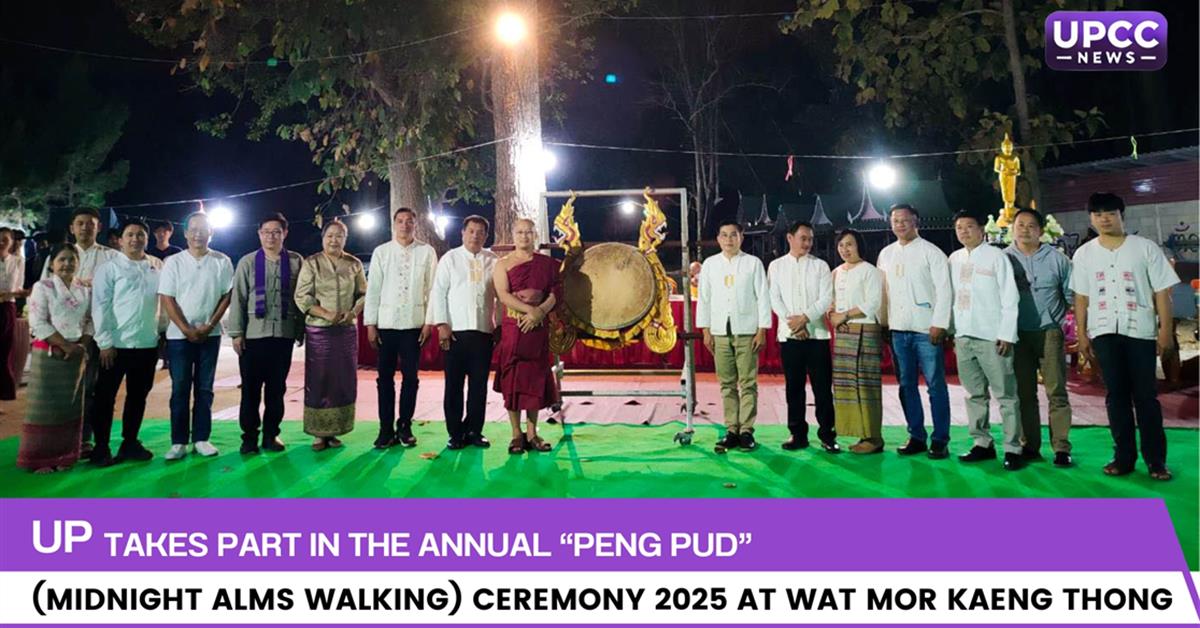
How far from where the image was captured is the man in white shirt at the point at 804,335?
14.7ft

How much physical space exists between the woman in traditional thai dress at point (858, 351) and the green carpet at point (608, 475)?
0.18 m

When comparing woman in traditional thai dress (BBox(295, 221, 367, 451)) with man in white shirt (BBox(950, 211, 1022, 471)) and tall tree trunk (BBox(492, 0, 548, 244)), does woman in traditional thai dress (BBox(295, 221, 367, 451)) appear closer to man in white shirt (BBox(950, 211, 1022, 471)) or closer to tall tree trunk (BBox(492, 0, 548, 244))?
man in white shirt (BBox(950, 211, 1022, 471))

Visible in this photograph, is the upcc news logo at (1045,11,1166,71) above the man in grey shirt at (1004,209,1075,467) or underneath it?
above

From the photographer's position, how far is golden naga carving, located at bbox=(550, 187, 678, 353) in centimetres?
489

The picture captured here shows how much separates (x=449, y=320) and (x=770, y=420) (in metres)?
2.51

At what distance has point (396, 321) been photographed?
15.6 ft

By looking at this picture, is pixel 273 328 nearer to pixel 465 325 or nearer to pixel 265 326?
pixel 265 326

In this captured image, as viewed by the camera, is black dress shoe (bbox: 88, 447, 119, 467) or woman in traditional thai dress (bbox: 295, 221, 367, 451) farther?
woman in traditional thai dress (bbox: 295, 221, 367, 451)

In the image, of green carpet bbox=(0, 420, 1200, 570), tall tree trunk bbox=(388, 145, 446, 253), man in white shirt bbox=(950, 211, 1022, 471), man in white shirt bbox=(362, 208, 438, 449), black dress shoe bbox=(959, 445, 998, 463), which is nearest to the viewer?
green carpet bbox=(0, 420, 1200, 570)

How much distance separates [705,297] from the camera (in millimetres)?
4754

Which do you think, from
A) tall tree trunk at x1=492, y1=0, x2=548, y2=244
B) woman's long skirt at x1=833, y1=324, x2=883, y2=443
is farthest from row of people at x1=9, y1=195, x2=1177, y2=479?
tall tree trunk at x1=492, y1=0, x2=548, y2=244

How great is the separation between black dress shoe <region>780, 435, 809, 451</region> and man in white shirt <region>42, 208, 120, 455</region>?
13.8 feet

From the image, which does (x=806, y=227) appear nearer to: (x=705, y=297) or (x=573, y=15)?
(x=705, y=297)

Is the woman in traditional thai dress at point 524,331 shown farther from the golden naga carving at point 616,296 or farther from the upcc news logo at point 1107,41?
the upcc news logo at point 1107,41
